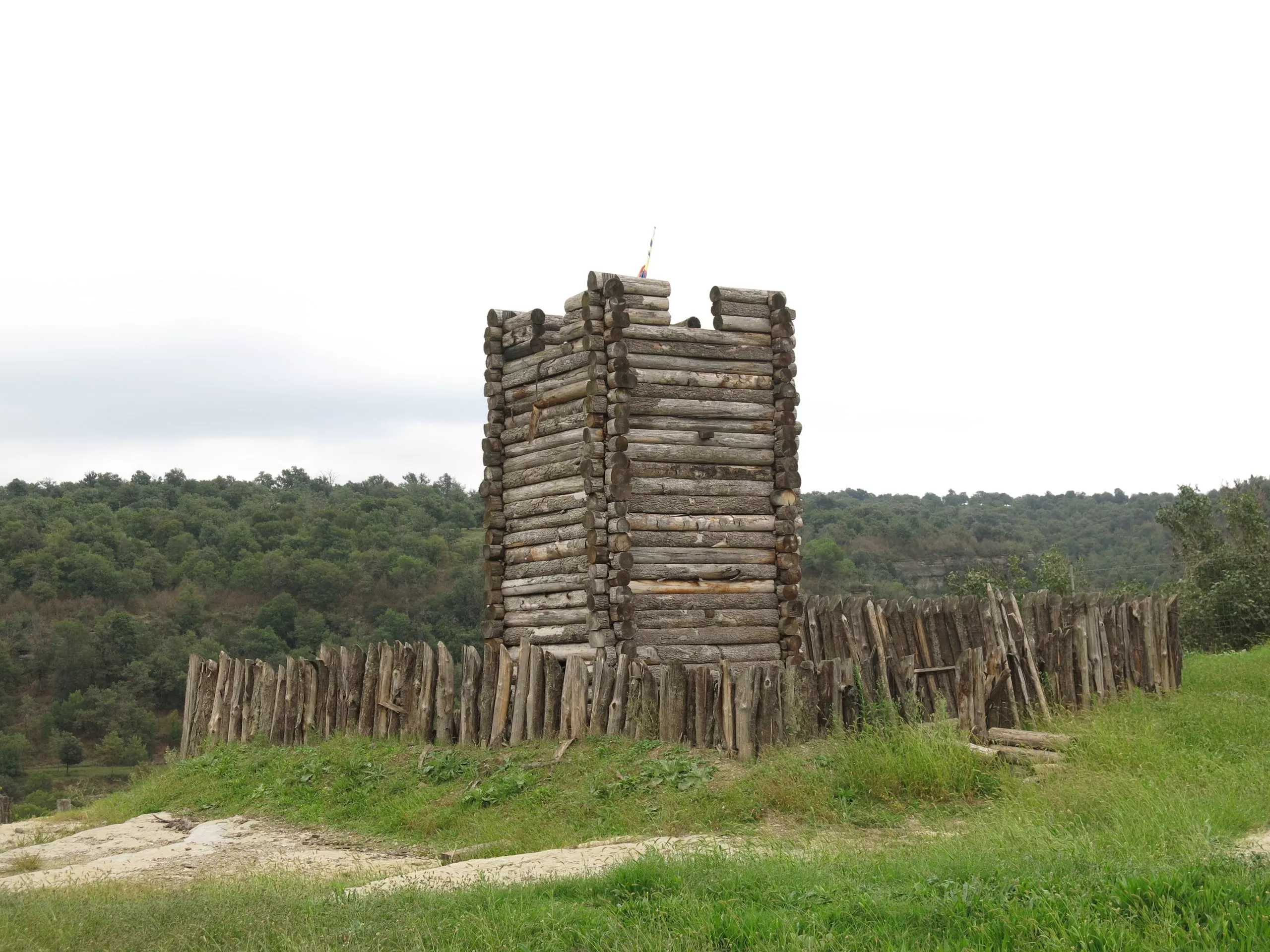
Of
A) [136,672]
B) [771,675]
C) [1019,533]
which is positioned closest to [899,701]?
[771,675]

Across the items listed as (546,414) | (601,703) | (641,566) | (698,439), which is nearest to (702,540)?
(641,566)

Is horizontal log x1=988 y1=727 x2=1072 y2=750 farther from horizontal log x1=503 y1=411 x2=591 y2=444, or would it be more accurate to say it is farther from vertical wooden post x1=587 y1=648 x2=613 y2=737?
horizontal log x1=503 y1=411 x2=591 y2=444

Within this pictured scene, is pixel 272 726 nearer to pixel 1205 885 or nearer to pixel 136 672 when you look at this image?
pixel 1205 885

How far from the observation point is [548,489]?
48.2 feet

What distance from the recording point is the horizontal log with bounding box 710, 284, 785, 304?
14.7 metres

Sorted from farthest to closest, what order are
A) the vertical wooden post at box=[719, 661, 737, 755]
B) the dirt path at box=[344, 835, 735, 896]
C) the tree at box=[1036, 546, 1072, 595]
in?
the tree at box=[1036, 546, 1072, 595] → the vertical wooden post at box=[719, 661, 737, 755] → the dirt path at box=[344, 835, 735, 896]

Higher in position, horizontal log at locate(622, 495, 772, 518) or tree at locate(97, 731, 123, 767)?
horizontal log at locate(622, 495, 772, 518)

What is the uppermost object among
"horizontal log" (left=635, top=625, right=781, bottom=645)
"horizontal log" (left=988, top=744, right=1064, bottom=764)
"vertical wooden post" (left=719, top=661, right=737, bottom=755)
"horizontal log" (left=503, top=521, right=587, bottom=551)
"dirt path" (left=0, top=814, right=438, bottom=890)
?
"horizontal log" (left=503, top=521, right=587, bottom=551)

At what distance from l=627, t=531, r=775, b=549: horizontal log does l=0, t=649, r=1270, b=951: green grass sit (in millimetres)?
3078

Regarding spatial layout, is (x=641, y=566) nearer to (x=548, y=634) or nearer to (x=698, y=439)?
(x=548, y=634)

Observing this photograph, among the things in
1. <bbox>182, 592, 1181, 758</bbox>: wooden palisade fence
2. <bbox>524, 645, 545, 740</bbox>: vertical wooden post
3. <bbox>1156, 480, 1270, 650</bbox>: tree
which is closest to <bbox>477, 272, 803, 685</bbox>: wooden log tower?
<bbox>182, 592, 1181, 758</bbox>: wooden palisade fence

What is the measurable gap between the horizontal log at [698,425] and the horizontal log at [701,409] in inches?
1.3

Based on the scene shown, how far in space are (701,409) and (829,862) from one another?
25.8ft

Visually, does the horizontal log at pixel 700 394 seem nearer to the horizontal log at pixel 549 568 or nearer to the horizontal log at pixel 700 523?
the horizontal log at pixel 700 523
